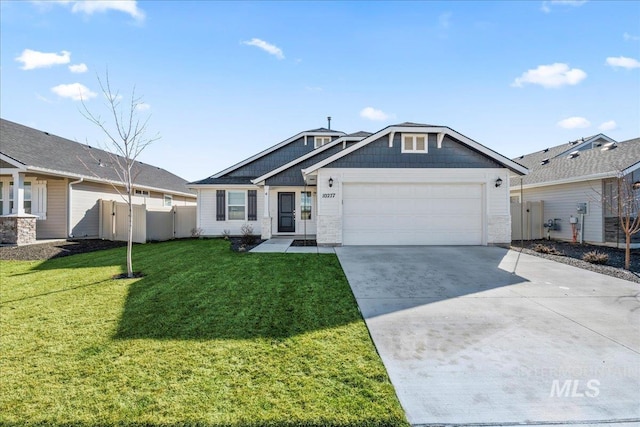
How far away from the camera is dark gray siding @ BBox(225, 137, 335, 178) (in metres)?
17.0

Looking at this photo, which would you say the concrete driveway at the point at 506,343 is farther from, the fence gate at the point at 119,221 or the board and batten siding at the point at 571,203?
the fence gate at the point at 119,221

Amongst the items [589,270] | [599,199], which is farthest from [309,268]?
[599,199]

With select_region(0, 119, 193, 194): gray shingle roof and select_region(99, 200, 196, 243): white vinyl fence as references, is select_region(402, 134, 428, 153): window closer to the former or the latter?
select_region(0, 119, 193, 194): gray shingle roof

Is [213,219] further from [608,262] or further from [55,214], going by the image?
[608,262]

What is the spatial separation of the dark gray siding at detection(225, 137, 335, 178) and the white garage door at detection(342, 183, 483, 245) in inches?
247

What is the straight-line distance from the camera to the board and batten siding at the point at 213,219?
1585 centimetres

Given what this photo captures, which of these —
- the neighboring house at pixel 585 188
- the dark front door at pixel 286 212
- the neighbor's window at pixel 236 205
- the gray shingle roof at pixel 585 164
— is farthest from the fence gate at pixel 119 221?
the gray shingle roof at pixel 585 164

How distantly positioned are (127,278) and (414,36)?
1167 centimetres

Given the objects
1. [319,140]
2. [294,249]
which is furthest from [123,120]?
[319,140]

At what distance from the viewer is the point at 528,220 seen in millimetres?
14953

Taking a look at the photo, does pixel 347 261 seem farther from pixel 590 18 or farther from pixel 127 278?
pixel 590 18

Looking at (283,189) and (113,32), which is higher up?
(113,32)

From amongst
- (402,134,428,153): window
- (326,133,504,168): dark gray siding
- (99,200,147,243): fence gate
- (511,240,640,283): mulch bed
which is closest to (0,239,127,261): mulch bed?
(99,200,147,243): fence gate

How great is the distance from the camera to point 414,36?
10.8 metres
